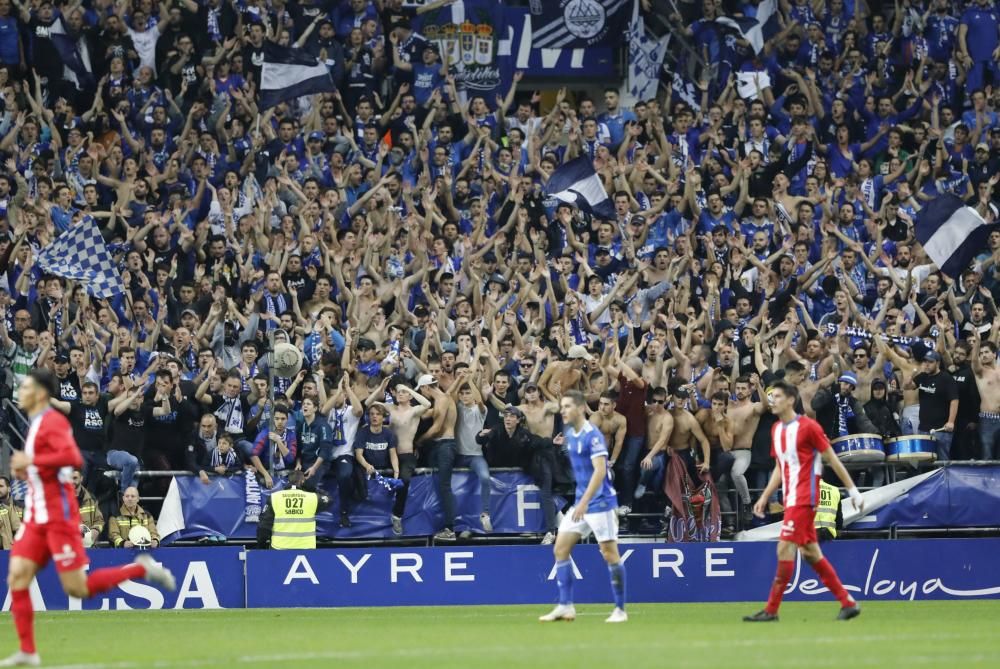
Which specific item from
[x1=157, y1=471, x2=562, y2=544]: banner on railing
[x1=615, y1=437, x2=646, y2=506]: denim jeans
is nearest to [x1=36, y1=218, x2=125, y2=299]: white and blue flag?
[x1=157, y1=471, x2=562, y2=544]: banner on railing

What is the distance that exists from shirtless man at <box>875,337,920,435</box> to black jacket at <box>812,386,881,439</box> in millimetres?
643

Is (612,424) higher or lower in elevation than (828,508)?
higher

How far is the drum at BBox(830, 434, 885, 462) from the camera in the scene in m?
23.5

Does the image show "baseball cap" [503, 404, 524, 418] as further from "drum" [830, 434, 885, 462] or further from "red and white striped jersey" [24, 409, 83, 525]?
"red and white striped jersey" [24, 409, 83, 525]

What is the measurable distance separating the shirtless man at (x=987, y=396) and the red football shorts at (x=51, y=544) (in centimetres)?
1488

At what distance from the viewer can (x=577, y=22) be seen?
35500 millimetres

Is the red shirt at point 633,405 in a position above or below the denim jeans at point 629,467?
above

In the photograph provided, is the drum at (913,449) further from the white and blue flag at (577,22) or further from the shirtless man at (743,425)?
the white and blue flag at (577,22)

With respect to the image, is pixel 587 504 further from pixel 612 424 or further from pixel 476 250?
pixel 476 250

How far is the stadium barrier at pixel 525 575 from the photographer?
23.0m

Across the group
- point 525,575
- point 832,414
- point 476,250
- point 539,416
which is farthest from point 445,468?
point 832,414

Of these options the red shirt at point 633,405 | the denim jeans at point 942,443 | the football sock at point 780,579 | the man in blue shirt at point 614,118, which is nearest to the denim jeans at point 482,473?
the red shirt at point 633,405

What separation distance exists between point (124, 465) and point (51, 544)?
1015 cm

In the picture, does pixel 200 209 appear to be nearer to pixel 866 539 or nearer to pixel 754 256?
pixel 754 256
